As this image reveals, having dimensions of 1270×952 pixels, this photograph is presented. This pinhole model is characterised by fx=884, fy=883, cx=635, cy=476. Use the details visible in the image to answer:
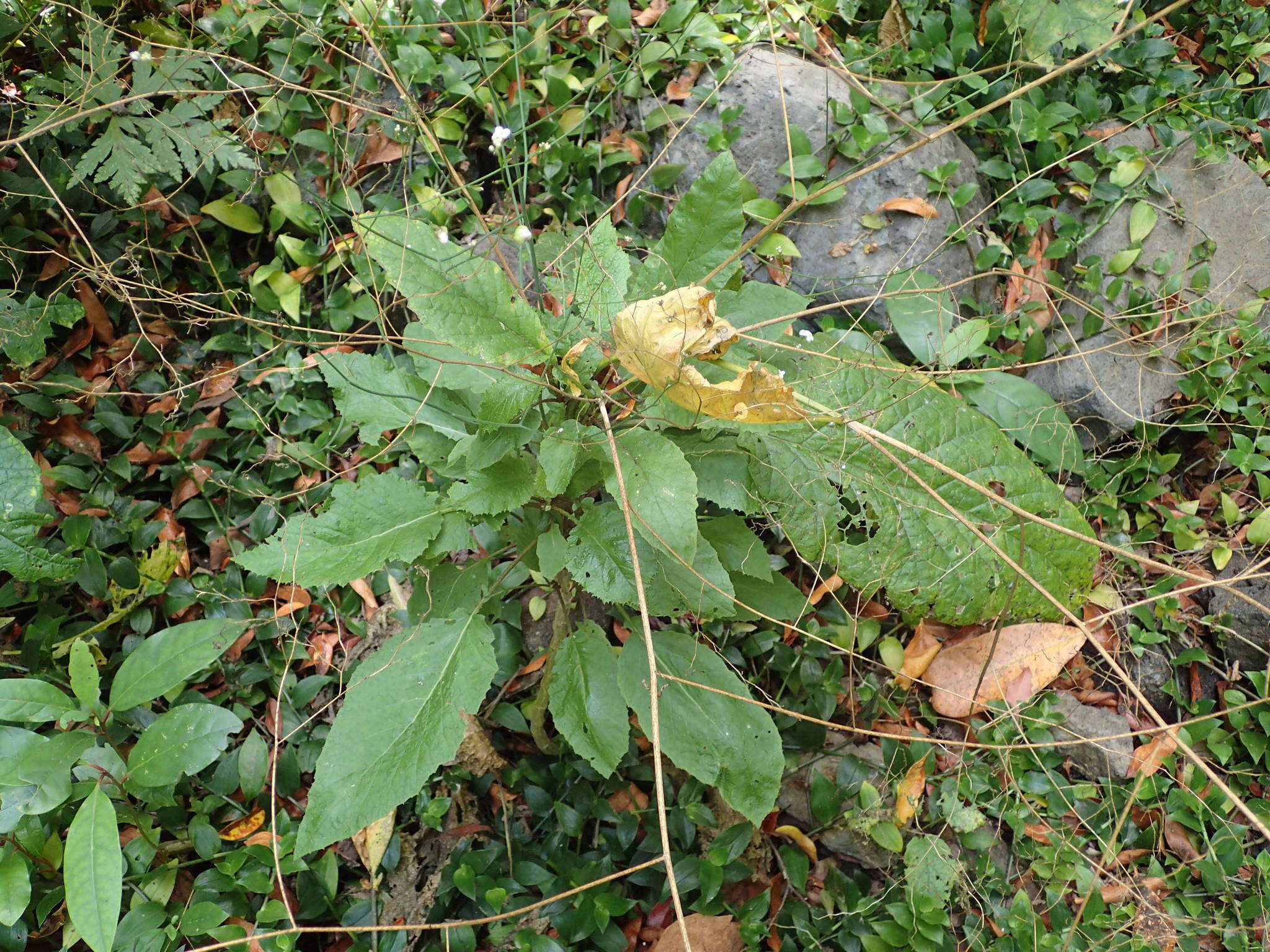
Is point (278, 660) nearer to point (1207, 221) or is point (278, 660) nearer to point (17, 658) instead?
point (17, 658)

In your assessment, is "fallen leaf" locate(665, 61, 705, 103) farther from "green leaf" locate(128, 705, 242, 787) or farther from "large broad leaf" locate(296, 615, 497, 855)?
"green leaf" locate(128, 705, 242, 787)

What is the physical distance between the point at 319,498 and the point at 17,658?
84 centimetres

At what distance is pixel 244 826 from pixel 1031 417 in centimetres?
235

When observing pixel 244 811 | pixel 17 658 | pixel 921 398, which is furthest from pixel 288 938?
pixel 921 398

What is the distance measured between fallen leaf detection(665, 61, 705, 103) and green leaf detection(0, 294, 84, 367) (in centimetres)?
187

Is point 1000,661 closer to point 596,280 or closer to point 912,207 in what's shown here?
point 912,207

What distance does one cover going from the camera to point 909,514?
189cm

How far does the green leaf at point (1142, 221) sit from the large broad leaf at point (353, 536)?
2323 millimetres

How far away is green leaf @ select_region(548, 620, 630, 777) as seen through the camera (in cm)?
174

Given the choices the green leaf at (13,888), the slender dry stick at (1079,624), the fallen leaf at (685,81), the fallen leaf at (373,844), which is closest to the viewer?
the slender dry stick at (1079,624)

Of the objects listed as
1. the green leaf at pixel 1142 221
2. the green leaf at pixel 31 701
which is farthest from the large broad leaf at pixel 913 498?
the green leaf at pixel 31 701

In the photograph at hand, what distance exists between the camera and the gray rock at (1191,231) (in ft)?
8.80

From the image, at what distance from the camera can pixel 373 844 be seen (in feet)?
6.99

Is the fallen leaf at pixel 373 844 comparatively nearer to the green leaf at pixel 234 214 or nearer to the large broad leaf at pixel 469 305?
the large broad leaf at pixel 469 305
